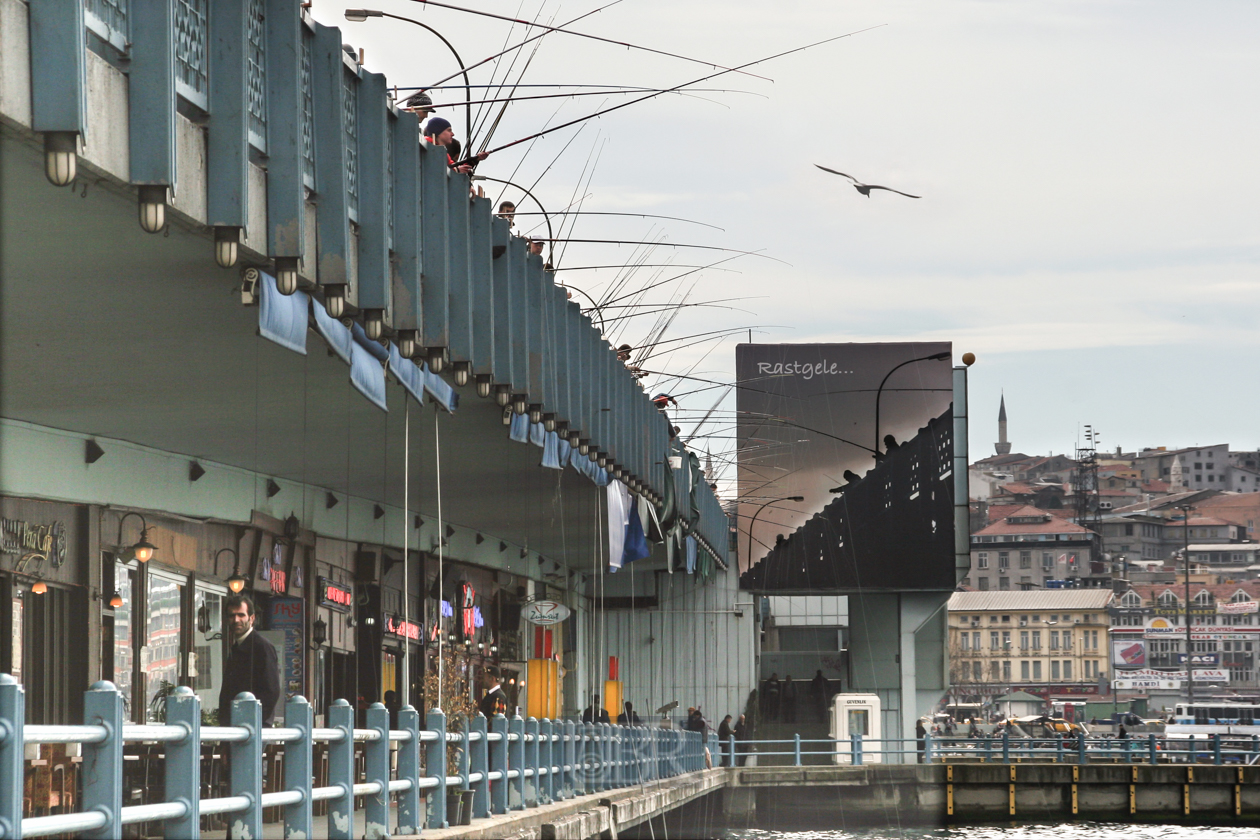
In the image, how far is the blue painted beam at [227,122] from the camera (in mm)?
11953

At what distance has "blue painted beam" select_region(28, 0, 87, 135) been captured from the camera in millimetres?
9477

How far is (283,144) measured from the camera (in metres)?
13.0

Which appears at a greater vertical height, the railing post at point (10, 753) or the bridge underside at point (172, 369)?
the bridge underside at point (172, 369)

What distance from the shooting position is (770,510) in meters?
62.6

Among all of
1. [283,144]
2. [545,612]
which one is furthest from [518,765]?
[545,612]

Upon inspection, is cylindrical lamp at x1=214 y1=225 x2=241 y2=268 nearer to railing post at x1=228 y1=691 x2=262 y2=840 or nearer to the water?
railing post at x1=228 y1=691 x2=262 y2=840

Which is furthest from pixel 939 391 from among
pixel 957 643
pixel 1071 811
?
pixel 957 643

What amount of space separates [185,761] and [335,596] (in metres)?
19.3

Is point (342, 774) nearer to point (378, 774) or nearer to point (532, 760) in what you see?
point (378, 774)

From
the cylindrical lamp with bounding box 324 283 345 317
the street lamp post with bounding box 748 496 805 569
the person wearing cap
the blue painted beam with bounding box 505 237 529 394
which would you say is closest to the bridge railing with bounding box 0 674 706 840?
the cylindrical lamp with bounding box 324 283 345 317

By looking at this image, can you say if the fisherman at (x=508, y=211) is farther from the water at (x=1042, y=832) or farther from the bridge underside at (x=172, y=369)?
the water at (x=1042, y=832)

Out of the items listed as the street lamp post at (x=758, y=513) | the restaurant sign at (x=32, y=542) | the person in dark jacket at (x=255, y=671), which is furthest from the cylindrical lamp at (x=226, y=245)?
the street lamp post at (x=758, y=513)

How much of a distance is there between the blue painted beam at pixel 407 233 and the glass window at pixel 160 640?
20.0ft

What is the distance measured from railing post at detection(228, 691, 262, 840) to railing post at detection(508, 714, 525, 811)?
28.8ft
